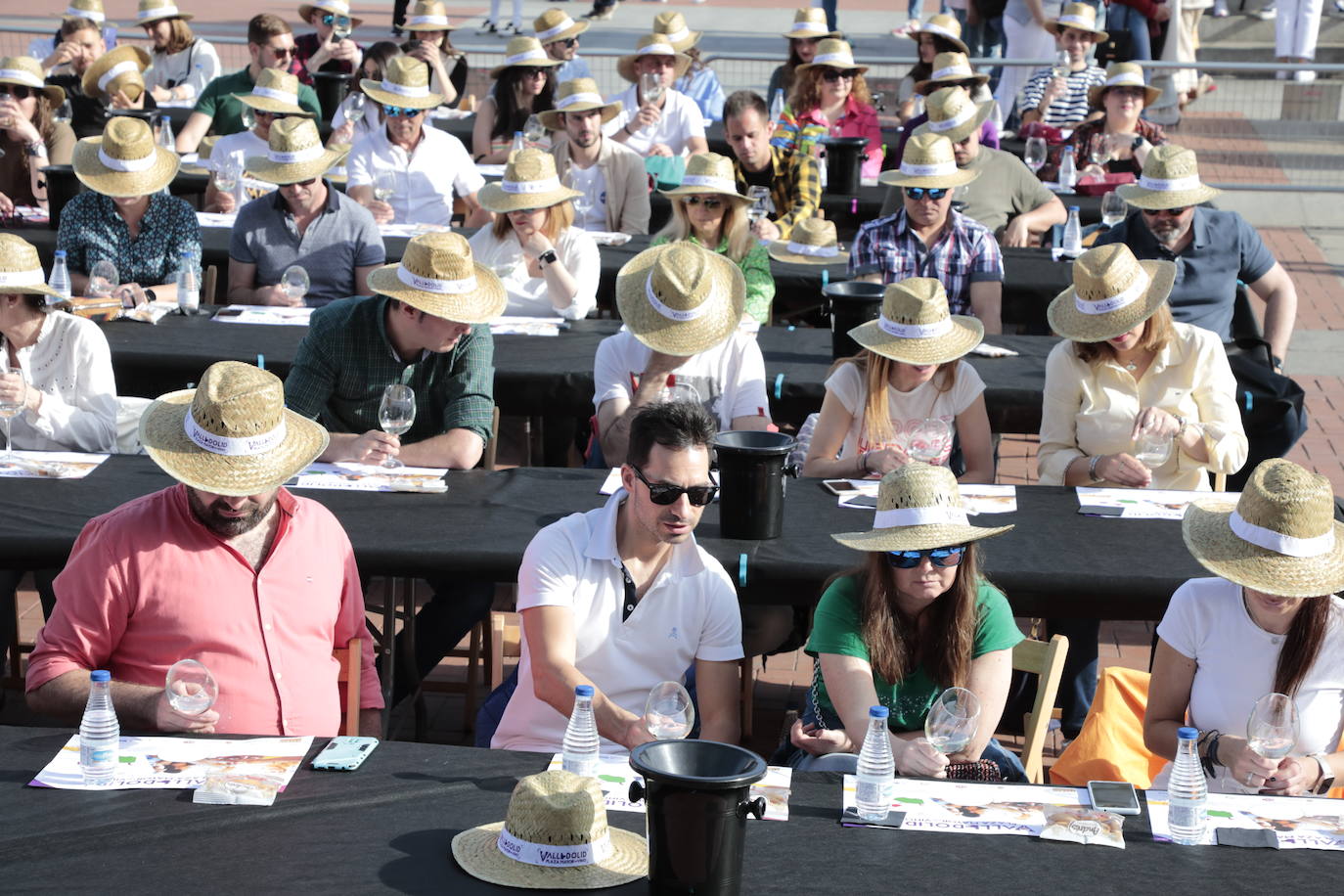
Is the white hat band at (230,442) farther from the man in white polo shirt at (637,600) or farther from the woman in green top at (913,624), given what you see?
the woman in green top at (913,624)

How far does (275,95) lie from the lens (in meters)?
9.81

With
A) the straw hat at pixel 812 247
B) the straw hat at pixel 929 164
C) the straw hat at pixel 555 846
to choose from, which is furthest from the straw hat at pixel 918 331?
the straw hat at pixel 555 846

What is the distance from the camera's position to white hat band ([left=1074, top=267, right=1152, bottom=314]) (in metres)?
5.59

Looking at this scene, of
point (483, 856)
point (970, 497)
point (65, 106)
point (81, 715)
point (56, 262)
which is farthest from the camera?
point (65, 106)

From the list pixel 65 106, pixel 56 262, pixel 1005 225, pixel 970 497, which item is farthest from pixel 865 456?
pixel 65 106

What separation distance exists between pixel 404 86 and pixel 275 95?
820 mm

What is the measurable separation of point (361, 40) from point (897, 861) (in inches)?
640

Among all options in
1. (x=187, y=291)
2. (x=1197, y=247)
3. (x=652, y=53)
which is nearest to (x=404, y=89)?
(x=652, y=53)

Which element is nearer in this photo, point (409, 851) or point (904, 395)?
point (409, 851)

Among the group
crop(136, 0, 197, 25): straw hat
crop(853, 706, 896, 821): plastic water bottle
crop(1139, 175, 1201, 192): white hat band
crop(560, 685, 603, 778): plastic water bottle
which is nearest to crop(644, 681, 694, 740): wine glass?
crop(560, 685, 603, 778): plastic water bottle

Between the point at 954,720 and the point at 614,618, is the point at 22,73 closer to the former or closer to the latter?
the point at 614,618

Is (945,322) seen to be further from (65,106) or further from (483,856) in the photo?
(65,106)

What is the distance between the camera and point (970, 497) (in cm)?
525

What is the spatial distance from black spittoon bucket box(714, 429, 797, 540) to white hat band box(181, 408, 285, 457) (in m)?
1.31
